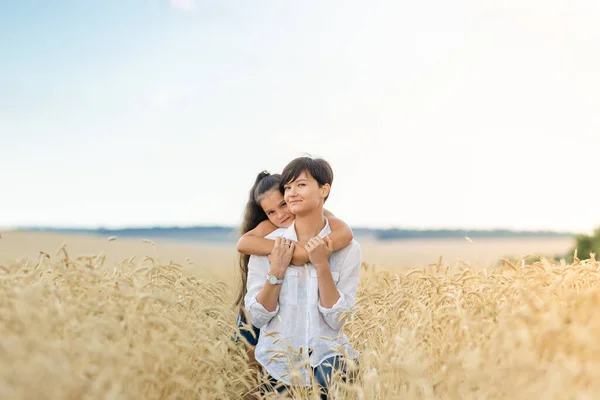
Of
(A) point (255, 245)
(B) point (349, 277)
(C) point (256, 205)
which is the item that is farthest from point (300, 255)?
(C) point (256, 205)

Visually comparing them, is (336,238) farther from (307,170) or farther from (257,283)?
(257,283)

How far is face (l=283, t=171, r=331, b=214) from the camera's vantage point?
4250 millimetres

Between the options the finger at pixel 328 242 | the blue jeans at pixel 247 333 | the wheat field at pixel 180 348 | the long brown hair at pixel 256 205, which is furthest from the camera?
the blue jeans at pixel 247 333

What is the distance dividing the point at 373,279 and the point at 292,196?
4.41 meters

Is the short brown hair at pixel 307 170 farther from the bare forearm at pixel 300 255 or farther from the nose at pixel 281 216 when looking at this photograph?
the nose at pixel 281 216

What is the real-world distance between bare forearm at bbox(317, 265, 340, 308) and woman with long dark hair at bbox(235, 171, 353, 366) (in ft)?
0.51

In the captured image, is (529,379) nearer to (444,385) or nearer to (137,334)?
(444,385)

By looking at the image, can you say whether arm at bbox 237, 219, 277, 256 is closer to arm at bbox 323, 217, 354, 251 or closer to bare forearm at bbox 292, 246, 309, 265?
bare forearm at bbox 292, 246, 309, 265

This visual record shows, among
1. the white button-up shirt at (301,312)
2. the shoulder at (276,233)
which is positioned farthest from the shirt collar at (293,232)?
the shoulder at (276,233)

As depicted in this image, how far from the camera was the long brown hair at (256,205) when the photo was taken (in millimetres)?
5078

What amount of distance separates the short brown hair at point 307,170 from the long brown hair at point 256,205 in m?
0.68

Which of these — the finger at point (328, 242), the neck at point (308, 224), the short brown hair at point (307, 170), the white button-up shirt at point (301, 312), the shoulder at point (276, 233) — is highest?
the short brown hair at point (307, 170)

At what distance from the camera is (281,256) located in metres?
4.25

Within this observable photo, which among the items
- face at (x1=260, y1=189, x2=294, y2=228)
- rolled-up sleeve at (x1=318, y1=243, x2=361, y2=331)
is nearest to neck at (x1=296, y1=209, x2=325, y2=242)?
rolled-up sleeve at (x1=318, y1=243, x2=361, y2=331)
